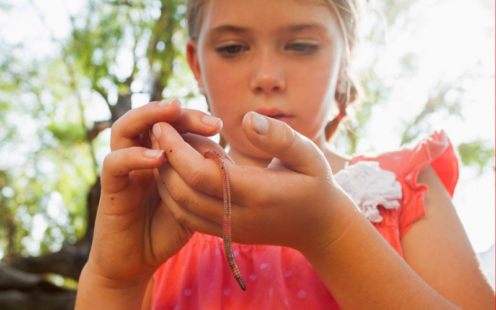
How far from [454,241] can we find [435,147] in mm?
515

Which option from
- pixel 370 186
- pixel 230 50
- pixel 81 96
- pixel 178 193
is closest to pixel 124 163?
pixel 178 193

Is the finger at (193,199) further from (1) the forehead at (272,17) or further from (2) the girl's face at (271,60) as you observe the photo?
(1) the forehead at (272,17)

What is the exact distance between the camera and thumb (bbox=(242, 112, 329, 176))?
1.01m

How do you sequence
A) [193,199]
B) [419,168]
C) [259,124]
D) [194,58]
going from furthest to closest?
[194,58] → [419,168] → [193,199] → [259,124]

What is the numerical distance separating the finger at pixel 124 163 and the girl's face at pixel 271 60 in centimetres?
64

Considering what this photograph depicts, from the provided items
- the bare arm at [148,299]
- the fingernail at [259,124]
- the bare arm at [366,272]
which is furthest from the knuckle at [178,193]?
the bare arm at [148,299]

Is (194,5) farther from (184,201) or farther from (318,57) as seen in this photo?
(184,201)

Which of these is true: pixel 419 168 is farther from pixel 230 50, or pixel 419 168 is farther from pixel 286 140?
pixel 286 140

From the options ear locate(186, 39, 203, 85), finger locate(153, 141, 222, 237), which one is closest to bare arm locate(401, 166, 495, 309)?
finger locate(153, 141, 222, 237)

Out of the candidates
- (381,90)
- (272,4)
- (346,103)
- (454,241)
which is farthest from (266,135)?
(381,90)

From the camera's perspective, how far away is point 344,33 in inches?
74.7

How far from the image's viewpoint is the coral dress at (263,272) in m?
1.55

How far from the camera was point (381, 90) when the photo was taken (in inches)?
518

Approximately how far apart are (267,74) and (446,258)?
38.0 inches
